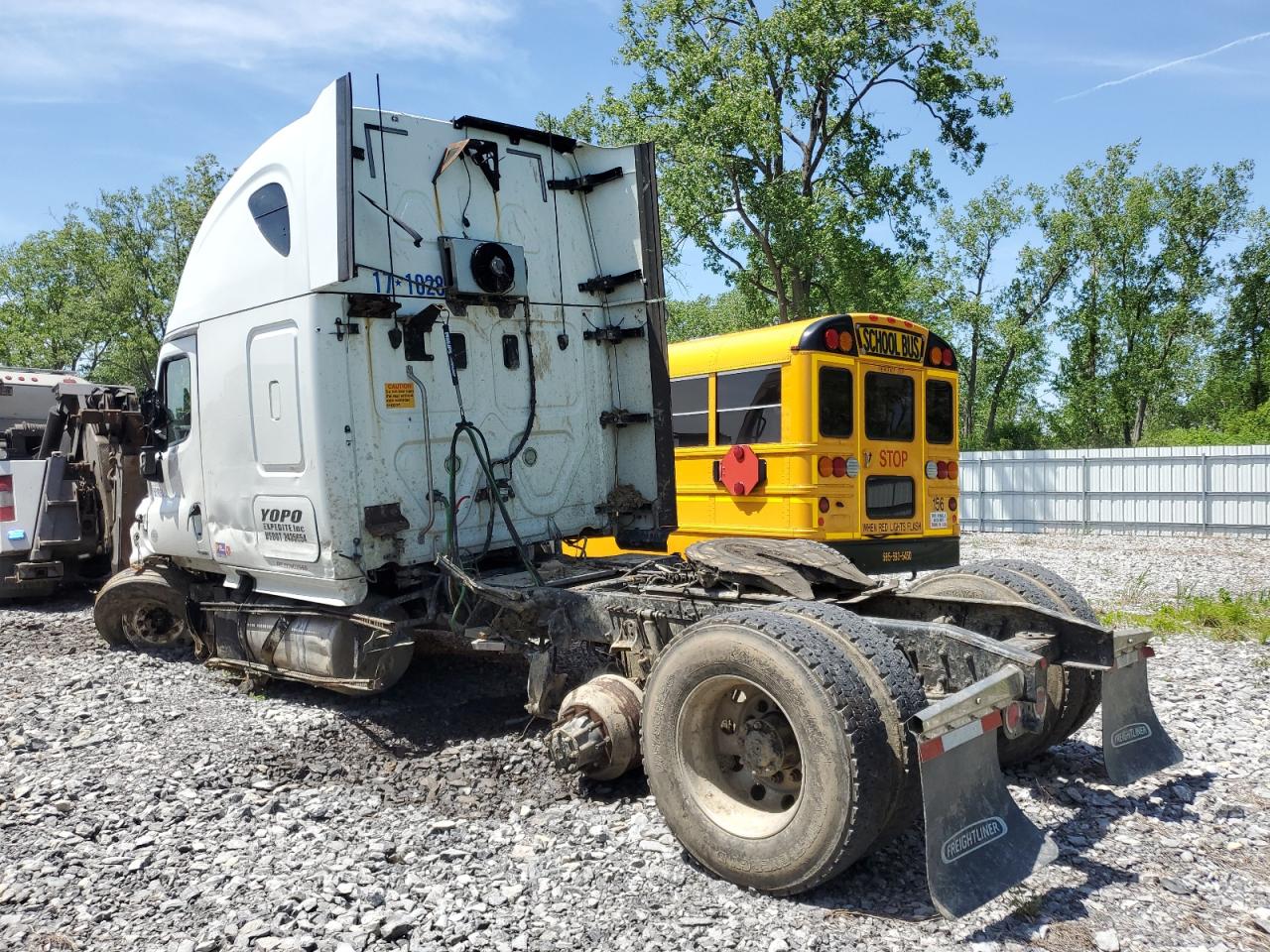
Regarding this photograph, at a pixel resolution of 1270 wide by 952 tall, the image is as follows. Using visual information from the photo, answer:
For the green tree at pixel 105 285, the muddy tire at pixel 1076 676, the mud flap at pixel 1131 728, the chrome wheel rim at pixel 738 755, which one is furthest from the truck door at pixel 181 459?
the green tree at pixel 105 285

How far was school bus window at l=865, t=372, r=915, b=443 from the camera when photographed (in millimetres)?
8383

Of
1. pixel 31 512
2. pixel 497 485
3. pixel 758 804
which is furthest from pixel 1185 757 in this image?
pixel 31 512

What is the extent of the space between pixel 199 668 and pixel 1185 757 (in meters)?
6.93

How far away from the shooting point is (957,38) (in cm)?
2262

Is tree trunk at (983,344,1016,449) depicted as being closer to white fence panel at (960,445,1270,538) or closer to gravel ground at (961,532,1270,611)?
white fence panel at (960,445,1270,538)

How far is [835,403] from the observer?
26.6ft

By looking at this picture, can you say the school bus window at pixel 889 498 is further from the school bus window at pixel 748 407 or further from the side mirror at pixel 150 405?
the side mirror at pixel 150 405

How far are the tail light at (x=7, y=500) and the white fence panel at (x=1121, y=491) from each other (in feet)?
56.9

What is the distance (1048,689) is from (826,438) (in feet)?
12.7

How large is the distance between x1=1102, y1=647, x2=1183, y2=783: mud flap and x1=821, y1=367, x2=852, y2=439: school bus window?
4079 millimetres

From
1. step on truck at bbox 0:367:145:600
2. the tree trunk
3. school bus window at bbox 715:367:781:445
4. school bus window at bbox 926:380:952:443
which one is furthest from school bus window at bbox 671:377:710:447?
the tree trunk

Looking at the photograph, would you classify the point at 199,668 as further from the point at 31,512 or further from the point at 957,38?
the point at 957,38

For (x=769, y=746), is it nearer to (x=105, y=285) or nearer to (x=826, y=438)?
(x=826, y=438)

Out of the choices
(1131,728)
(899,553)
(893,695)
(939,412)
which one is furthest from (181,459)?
(939,412)
